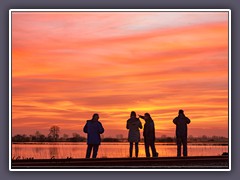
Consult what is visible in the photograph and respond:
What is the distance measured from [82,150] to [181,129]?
140 cm

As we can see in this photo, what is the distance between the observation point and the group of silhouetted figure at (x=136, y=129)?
28.8 ft

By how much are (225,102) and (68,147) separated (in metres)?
2.24

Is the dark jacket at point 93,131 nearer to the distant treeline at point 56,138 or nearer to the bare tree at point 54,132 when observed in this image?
the distant treeline at point 56,138

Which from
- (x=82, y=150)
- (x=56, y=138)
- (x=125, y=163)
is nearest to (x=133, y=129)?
(x=125, y=163)

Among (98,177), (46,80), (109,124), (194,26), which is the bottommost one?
(98,177)

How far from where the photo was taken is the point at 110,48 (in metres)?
8.85

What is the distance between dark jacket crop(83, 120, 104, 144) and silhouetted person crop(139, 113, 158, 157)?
595mm

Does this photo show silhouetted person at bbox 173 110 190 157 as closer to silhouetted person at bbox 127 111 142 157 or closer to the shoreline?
the shoreline

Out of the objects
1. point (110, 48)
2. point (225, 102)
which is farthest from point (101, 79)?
point (225, 102)

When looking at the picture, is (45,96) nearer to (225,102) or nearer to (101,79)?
(101,79)

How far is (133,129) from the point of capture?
8.84m

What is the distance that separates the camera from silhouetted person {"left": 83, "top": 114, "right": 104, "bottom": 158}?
878 centimetres

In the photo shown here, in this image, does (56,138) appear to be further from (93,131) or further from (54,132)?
(93,131)

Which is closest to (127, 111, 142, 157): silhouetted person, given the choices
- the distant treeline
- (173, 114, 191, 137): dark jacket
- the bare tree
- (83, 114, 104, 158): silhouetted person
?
the distant treeline
